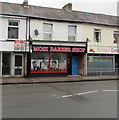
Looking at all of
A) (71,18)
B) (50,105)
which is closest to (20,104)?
(50,105)

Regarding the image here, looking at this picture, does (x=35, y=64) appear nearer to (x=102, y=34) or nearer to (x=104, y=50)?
(x=104, y=50)

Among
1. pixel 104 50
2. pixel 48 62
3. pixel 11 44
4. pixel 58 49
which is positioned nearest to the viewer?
pixel 11 44

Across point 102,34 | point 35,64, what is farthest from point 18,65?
point 102,34

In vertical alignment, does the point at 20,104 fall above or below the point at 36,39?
below

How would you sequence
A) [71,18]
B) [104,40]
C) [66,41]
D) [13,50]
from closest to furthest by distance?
[13,50]
[66,41]
[71,18]
[104,40]

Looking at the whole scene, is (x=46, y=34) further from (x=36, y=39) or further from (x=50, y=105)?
(x=50, y=105)

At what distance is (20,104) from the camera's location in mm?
7230

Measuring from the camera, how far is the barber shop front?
57.9 ft

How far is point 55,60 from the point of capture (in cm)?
1859

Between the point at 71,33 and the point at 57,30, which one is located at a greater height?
the point at 57,30

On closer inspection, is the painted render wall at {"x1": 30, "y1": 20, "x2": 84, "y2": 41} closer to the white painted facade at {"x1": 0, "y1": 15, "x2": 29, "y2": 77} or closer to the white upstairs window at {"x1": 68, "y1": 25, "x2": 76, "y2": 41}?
the white upstairs window at {"x1": 68, "y1": 25, "x2": 76, "y2": 41}

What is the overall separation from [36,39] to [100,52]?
23.8ft

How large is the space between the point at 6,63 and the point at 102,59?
10406 mm

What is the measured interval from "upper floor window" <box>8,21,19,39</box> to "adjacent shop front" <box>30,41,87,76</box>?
2123 millimetres
